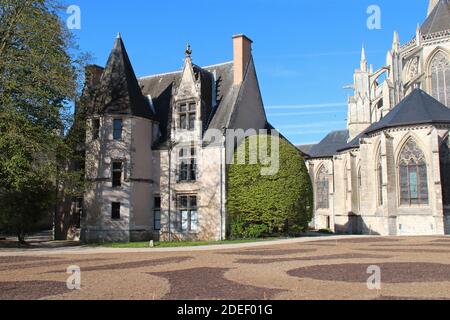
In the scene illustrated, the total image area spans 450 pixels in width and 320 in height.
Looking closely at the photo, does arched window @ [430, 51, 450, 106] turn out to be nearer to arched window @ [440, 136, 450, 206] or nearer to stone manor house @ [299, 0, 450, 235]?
stone manor house @ [299, 0, 450, 235]

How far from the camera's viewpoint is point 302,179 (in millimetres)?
28094

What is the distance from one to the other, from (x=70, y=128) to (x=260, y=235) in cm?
1402

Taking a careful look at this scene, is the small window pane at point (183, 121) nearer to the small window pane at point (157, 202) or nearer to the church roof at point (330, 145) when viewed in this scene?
the small window pane at point (157, 202)

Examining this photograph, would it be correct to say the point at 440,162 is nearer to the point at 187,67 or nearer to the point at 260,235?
the point at 260,235

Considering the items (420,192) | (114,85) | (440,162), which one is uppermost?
(114,85)

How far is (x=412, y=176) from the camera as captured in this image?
107ft

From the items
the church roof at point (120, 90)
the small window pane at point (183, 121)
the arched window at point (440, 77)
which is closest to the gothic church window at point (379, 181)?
the arched window at point (440, 77)

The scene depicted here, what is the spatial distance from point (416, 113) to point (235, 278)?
27.9 meters

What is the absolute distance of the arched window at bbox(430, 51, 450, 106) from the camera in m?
44.1

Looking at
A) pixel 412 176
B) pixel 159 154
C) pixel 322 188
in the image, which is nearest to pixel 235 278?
pixel 159 154

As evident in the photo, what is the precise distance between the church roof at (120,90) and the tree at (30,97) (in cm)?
410

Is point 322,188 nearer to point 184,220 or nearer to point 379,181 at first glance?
point 379,181

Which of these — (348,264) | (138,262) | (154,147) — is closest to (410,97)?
(154,147)

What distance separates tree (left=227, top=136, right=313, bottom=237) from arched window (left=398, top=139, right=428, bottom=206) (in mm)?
9588
